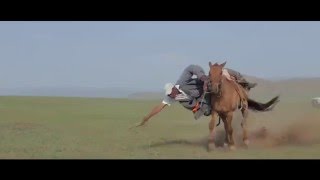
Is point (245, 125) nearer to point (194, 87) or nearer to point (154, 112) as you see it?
point (194, 87)

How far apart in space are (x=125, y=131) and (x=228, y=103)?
0.98m

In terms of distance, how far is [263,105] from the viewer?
854cm

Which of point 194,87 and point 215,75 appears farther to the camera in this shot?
point 194,87

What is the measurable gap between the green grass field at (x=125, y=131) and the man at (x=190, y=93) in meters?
0.06

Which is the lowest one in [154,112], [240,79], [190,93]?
[154,112]

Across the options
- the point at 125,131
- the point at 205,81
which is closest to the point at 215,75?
the point at 205,81

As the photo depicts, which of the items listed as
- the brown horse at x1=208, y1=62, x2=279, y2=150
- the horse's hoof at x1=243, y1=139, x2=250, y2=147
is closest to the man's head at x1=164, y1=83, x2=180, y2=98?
the brown horse at x1=208, y1=62, x2=279, y2=150

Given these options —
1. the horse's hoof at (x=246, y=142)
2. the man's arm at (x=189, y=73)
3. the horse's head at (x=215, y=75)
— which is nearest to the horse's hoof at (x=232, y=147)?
the horse's hoof at (x=246, y=142)

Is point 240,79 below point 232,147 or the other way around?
the other way around
